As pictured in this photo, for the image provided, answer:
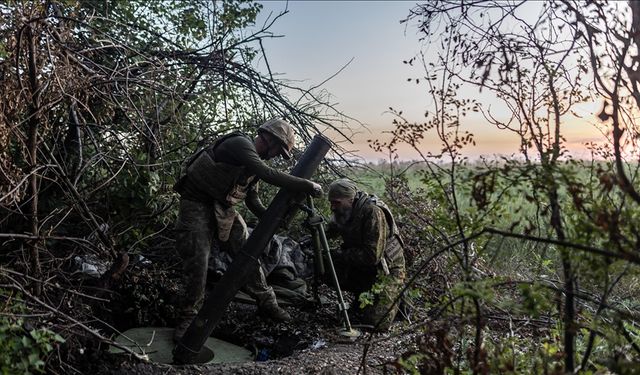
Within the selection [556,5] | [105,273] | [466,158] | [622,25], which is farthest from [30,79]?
[622,25]

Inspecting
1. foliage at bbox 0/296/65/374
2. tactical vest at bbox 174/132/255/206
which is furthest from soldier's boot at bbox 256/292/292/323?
foliage at bbox 0/296/65/374

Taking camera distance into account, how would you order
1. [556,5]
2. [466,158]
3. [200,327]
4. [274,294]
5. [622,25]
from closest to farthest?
[622,25], [556,5], [466,158], [200,327], [274,294]

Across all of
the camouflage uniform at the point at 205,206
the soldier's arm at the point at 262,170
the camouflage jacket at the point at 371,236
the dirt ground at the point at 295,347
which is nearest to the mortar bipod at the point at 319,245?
the dirt ground at the point at 295,347

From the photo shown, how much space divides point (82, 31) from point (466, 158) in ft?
13.7

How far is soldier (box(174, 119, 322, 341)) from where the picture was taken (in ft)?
16.7

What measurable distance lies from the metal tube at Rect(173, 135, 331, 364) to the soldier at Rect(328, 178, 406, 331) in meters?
0.90

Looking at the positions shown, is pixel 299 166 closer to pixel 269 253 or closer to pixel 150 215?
pixel 269 253

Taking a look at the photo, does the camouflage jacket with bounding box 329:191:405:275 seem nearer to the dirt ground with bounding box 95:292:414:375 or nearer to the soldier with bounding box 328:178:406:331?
the soldier with bounding box 328:178:406:331

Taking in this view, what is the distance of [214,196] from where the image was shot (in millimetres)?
5242

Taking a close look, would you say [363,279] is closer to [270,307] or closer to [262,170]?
[270,307]

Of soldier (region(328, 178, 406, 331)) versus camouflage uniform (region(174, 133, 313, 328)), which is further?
soldier (region(328, 178, 406, 331))

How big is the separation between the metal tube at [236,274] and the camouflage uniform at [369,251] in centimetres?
98

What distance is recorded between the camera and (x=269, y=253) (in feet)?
20.6

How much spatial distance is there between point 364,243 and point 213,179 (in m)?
1.53
